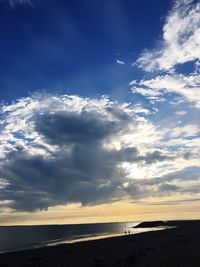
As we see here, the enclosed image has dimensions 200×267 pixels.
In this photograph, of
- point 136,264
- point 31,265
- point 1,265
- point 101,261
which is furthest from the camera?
point 1,265

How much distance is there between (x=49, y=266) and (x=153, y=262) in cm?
1108

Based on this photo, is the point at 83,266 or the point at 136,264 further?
the point at 83,266

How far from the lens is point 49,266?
1384 inches

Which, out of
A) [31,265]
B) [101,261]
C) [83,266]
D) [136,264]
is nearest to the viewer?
[136,264]

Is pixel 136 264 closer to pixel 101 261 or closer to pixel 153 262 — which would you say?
pixel 153 262

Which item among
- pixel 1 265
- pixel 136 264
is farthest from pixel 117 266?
pixel 1 265

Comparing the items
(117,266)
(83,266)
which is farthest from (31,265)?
(117,266)

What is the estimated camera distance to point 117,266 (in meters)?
30.8

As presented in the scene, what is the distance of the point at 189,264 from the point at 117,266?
6.78m

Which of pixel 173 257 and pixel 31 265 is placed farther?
pixel 31 265

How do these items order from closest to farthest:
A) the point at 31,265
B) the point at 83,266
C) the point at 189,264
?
the point at 189,264, the point at 83,266, the point at 31,265

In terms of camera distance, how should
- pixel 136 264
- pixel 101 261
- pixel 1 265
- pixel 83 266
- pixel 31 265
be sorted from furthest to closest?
1. pixel 1 265
2. pixel 31 265
3. pixel 101 261
4. pixel 83 266
5. pixel 136 264

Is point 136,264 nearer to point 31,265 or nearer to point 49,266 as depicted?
point 49,266

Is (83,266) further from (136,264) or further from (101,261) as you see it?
(136,264)
